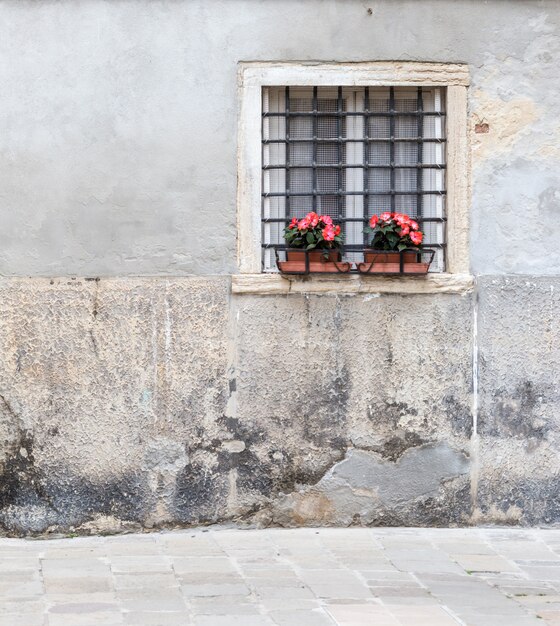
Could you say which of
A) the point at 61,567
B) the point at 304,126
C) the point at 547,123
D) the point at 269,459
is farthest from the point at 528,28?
the point at 61,567

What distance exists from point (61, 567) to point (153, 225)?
2018 millimetres

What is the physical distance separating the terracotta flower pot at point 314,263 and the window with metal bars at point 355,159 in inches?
7.2

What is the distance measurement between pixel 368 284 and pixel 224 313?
2.83 ft

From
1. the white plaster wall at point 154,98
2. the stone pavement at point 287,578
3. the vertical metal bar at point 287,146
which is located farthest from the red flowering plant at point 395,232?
the stone pavement at point 287,578

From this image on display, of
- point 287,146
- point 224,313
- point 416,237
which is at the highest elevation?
point 287,146

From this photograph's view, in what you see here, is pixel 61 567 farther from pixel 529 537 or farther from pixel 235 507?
pixel 529 537

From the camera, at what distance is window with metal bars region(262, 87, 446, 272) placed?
6660 mm

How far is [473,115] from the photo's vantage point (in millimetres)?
6578

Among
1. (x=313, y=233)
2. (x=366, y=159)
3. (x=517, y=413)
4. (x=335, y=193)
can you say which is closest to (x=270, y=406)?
(x=313, y=233)

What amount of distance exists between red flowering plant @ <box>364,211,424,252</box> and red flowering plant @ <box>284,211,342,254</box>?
214mm

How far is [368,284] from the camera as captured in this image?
6.55 meters

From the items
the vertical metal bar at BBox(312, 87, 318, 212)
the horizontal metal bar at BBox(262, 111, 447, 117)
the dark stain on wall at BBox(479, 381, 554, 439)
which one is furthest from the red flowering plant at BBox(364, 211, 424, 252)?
the dark stain on wall at BBox(479, 381, 554, 439)

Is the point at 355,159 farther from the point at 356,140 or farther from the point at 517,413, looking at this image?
the point at 517,413

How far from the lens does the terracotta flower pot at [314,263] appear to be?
6.47m
